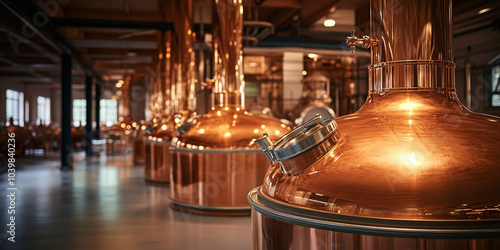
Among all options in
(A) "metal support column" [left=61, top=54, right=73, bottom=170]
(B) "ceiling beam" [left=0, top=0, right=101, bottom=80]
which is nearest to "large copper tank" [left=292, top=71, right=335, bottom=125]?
(A) "metal support column" [left=61, top=54, right=73, bottom=170]

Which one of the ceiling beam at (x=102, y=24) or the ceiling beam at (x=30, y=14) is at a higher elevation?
the ceiling beam at (x=102, y=24)

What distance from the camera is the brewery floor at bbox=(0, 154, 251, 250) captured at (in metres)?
Result: 3.87

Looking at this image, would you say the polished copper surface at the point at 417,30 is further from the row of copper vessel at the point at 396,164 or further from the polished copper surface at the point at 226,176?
the polished copper surface at the point at 226,176

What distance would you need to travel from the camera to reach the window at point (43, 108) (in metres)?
31.5

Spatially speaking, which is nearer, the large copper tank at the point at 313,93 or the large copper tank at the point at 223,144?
the large copper tank at the point at 223,144

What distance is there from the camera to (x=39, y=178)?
8.82 metres

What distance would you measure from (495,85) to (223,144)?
19.9 feet

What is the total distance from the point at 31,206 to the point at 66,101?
5.27m

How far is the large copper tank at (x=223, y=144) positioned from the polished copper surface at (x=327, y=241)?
109 inches

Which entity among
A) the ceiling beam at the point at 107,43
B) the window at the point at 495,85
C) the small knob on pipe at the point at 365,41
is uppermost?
the ceiling beam at the point at 107,43

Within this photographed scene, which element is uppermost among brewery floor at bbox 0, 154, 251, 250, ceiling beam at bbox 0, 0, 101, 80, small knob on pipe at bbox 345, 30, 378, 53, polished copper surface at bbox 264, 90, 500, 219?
ceiling beam at bbox 0, 0, 101, 80

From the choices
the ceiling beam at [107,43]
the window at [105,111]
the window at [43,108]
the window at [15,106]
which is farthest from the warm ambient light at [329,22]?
the window at [105,111]

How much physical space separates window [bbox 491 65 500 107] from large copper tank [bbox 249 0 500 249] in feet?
24.1

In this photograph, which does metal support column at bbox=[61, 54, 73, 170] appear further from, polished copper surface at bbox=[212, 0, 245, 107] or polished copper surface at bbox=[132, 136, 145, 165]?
polished copper surface at bbox=[212, 0, 245, 107]
